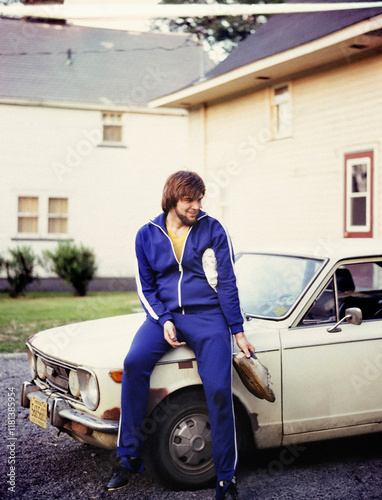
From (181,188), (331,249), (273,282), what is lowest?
(273,282)

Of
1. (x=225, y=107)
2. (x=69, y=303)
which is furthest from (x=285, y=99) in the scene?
(x=69, y=303)

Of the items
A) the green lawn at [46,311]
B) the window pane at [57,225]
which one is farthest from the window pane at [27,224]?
the green lawn at [46,311]

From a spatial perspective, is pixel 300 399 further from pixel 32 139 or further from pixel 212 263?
pixel 32 139

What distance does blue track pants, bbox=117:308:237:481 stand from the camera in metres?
3.89

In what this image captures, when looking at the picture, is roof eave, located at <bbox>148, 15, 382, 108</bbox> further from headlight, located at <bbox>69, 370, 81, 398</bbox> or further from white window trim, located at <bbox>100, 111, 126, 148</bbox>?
headlight, located at <bbox>69, 370, 81, 398</bbox>

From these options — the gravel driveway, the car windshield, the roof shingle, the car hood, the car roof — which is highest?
the roof shingle

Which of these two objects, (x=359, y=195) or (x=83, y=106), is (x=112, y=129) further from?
(x=359, y=195)

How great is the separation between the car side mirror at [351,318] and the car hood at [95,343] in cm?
106

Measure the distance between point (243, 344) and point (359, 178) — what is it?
8.68 meters

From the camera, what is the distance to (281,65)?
12984mm

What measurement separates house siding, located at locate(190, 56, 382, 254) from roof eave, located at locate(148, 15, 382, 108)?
0.83 feet

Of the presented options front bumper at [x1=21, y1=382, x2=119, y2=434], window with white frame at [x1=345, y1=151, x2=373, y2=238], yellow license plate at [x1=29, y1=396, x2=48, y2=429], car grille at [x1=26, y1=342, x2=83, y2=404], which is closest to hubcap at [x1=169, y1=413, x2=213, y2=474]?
front bumper at [x1=21, y1=382, x2=119, y2=434]

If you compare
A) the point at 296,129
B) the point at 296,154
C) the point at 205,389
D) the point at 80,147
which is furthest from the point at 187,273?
the point at 80,147

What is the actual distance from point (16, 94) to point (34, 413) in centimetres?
2052
